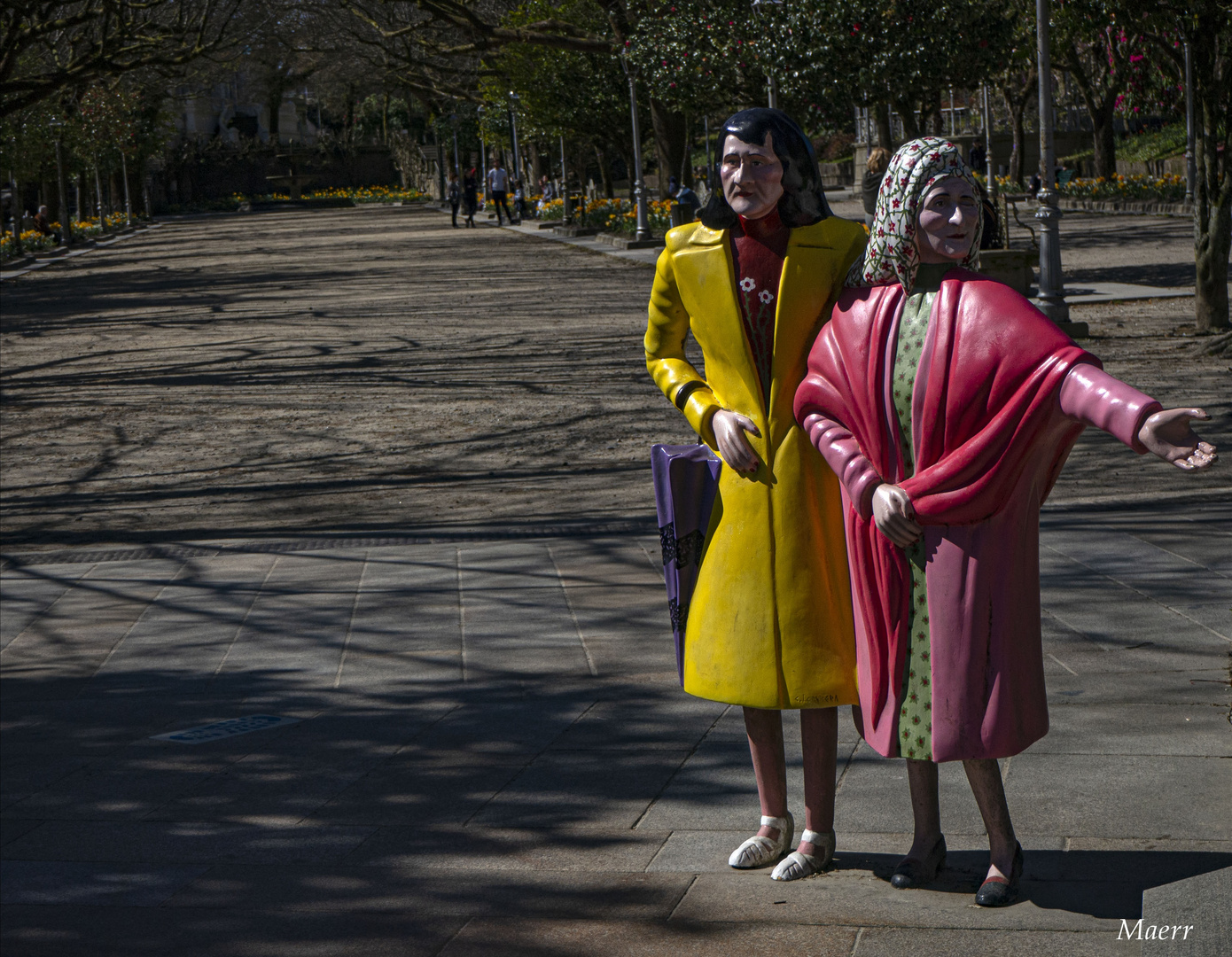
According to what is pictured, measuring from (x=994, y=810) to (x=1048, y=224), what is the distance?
12730mm

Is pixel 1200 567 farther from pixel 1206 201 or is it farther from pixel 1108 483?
pixel 1206 201

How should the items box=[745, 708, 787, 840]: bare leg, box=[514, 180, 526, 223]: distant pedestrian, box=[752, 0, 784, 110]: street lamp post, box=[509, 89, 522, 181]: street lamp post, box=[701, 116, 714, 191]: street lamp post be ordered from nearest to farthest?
box=[745, 708, 787, 840]: bare leg, box=[701, 116, 714, 191]: street lamp post, box=[752, 0, 784, 110]: street lamp post, box=[509, 89, 522, 181]: street lamp post, box=[514, 180, 526, 223]: distant pedestrian

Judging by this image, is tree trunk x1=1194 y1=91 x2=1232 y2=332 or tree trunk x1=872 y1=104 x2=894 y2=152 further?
tree trunk x1=872 y1=104 x2=894 y2=152

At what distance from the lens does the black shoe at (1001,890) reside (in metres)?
3.24

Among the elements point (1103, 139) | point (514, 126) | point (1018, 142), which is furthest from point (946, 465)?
point (514, 126)

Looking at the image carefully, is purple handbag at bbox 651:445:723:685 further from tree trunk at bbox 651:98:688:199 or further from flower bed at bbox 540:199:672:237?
tree trunk at bbox 651:98:688:199

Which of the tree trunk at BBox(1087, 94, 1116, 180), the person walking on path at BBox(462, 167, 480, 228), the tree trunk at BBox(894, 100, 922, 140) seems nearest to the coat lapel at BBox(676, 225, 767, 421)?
the tree trunk at BBox(894, 100, 922, 140)

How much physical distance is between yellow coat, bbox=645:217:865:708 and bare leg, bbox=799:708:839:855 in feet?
0.41

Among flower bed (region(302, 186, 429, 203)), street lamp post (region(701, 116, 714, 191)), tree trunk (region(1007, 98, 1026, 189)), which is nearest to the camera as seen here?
street lamp post (region(701, 116, 714, 191))

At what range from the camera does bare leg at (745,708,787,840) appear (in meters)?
3.57

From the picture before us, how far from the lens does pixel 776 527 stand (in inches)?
Answer: 135

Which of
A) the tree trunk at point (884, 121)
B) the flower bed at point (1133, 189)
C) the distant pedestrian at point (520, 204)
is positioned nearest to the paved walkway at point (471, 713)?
the tree trunk at point (884, 121)

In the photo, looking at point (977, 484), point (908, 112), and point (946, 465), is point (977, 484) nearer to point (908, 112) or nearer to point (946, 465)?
point (946, 465)

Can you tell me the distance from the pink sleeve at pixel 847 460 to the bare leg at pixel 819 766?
1.94ft
